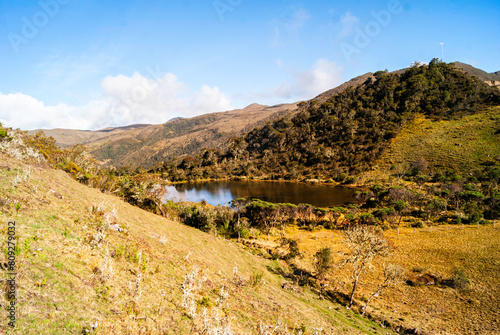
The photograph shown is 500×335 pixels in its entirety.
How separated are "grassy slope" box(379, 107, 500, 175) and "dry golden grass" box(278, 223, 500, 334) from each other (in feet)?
185

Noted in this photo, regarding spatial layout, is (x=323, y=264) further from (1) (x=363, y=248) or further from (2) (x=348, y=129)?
(2) (x=348, y=129)

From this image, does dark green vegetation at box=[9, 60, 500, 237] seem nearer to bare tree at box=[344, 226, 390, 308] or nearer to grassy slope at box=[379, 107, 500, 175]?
grassy slope at box=[379, 107, 500, 175]

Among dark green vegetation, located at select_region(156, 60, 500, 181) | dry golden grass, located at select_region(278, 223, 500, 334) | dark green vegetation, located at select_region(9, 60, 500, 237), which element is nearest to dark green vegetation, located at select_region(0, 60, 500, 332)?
dry golden grass, located at select_region(278, 223, 500, 334)

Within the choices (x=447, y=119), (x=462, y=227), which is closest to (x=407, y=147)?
(x=447, y=119)

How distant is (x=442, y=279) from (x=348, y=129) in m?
109

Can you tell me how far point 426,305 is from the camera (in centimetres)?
2092

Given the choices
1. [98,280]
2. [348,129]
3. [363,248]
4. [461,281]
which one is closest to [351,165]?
[348,129]

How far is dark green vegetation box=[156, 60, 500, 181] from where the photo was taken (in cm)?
10744

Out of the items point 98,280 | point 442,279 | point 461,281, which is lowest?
point 442,279

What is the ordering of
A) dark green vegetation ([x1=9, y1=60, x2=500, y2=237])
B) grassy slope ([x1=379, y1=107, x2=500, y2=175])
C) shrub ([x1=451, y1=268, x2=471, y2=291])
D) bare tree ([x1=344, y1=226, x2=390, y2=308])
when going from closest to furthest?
bare tree ([x1=344, y1=226, x2=390, y2=308]), shrub ([x1=451, y1=268, x2=471, y2=291]), dark green vegetation ([x1=9, y1=60, x2=500, y2=237]), grassy slope ([x1=379, y1=107, x2=500, y2=175])

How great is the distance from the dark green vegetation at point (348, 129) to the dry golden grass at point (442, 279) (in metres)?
65.0

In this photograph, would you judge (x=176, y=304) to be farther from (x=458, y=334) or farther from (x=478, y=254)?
(x=478, y=254)

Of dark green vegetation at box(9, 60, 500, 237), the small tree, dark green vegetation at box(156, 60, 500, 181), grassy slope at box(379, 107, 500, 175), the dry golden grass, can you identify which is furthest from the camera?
dark green vegetation at box(156, 60, 500, 181)

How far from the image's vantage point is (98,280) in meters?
7.49
